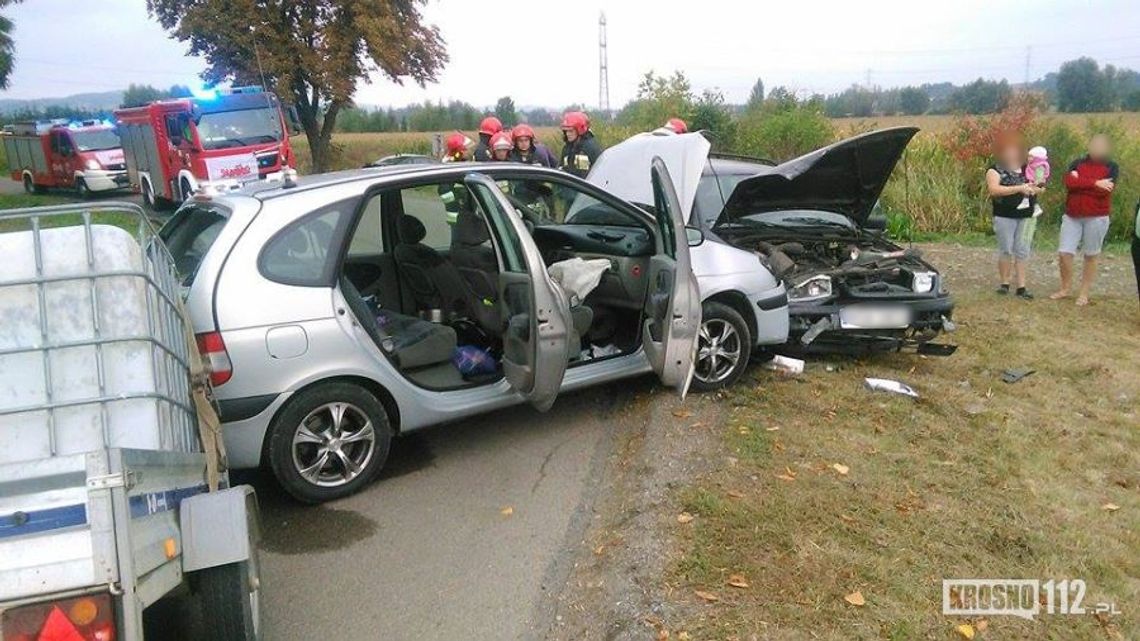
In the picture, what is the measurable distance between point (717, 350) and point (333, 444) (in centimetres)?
267

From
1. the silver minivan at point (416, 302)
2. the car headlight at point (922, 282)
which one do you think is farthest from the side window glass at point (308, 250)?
the car headlight at point (922, 282)

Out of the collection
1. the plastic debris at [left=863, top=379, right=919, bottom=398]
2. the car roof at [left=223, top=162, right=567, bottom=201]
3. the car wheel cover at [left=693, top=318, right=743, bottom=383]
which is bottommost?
the plastic debris at [left=863, top=379, right=919, bottom=398]

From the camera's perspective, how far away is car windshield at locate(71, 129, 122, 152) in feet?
90.5

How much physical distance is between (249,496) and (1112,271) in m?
11.3

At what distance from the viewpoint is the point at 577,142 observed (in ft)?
32.2

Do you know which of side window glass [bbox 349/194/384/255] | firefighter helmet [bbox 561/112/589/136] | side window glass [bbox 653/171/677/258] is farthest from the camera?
firefighter helmet [bbox 561/112/589/136]

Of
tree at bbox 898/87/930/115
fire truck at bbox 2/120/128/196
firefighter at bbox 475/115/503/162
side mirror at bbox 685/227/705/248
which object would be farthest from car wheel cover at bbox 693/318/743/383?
tree at bbox 898/87/930/115

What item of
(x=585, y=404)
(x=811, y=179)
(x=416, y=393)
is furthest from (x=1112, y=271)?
(x=416, y=393)

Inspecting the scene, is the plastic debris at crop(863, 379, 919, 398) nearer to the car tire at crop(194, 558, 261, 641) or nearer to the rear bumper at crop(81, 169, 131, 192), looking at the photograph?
the car tire at crop(194, 558, 261, 641)

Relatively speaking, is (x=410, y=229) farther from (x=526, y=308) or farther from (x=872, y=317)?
(x=872, y=317)

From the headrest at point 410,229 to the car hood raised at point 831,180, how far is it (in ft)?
8.03

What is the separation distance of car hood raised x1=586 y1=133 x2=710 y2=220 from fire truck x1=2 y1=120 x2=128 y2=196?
25.0m

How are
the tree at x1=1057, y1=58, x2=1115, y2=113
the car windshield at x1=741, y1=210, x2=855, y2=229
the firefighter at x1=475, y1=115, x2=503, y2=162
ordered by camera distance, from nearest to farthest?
the car windshield at x1=741, y1=210, x2=855, y2=229 → the firefighter at x1=475, y1=115, x2=503, y2=162 → the tree at x1=1057, y1=58, x2=1115, y2=113

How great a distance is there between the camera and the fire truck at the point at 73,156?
2742cm
